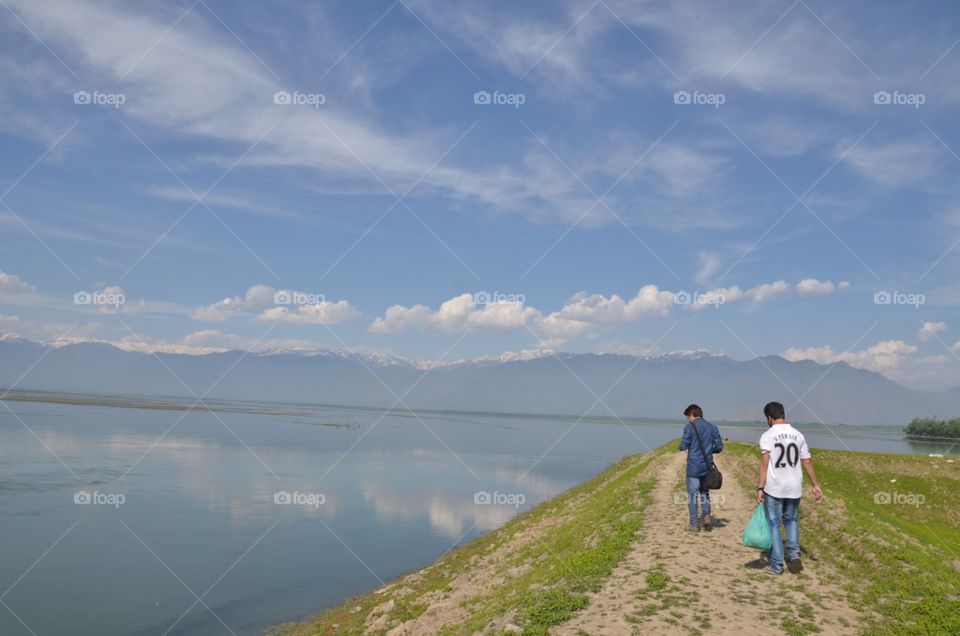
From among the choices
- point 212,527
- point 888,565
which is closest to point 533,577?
point 888,565

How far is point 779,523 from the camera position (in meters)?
14.0

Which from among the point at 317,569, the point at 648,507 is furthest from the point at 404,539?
the point at 648,507

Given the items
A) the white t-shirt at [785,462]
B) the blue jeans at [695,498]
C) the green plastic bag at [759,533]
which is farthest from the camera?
the blue jeans at [695,498]

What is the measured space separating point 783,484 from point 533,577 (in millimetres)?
7476

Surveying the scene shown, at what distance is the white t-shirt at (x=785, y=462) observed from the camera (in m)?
13.6

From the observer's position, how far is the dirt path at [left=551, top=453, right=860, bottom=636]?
36.3ft

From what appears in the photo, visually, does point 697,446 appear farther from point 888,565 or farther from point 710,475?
point 888,565

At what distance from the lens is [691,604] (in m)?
12.1

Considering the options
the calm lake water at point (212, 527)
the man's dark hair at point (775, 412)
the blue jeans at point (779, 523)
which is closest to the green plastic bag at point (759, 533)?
the blue jeans at point (779, 523)

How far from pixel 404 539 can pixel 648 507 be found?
1811cm

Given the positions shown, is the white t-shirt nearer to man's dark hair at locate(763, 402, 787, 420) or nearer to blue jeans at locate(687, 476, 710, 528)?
man's dark hair at locate(763, 402, 787, 420)

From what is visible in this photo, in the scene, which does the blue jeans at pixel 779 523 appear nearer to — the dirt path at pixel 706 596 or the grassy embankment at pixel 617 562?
the dirt path at pixel 706 596

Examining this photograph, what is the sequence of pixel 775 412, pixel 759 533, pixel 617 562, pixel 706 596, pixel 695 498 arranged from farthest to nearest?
pixel 695 498 < pixel 617 562 < pixel 775 412 < pixel 759 533 < pixel 706 596

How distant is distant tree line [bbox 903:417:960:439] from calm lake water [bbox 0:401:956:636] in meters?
141
